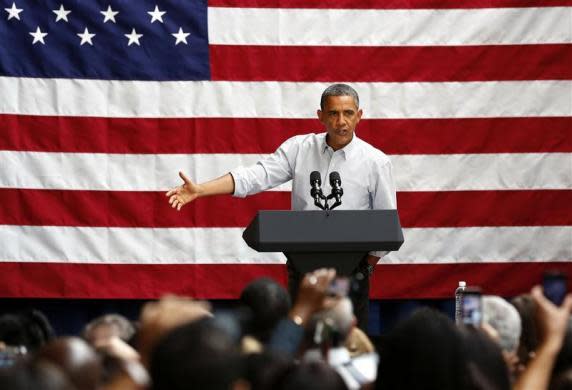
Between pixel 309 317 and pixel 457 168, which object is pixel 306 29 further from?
pixel 309 317

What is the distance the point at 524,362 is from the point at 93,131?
3.93 m

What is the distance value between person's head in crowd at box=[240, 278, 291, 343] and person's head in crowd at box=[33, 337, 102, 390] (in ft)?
3.28

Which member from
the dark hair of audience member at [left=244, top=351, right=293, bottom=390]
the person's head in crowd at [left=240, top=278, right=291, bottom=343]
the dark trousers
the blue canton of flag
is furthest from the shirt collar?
the dark hair of audience member at [left=244, top=351, right=293, bottom=390]

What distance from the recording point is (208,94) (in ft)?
21.4

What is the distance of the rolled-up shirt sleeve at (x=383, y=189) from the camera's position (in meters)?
5.02

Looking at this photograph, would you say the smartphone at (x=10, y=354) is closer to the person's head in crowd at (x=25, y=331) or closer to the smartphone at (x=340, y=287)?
the person's head in crowd at (x=25, y=331)

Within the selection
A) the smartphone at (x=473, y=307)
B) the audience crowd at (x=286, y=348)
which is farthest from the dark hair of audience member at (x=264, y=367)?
the smartphone at (x=473, y=307)

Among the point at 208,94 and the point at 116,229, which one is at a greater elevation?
the point at 208,94

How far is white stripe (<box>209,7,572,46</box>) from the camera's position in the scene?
258 inches

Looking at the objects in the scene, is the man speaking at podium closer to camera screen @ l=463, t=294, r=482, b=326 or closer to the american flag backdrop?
the american flag backdrop

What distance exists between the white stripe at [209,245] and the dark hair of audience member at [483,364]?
417 centimetres

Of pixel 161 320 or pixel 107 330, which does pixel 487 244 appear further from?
pixel 161 320

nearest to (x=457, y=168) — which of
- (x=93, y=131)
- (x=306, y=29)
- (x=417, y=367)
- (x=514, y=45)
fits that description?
(x=514, y=45)

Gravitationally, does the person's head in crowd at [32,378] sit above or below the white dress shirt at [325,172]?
below
